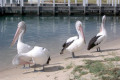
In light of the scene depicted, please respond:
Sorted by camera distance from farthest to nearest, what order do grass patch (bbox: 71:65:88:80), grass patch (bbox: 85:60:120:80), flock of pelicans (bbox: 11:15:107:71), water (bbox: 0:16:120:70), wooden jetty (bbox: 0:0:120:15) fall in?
wooden jetty (bbox: 0:0:120:15) → water (bbox: 0:16:120:70) → flock of pelicans (bbox: 11:15:107:71) → grass patch (bbox: 71:65:88:80) → grass patch (bbox: 85:60:120:80)

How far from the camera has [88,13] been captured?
37031mm

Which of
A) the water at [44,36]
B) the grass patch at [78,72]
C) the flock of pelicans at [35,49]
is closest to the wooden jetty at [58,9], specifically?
the water at [44,36]

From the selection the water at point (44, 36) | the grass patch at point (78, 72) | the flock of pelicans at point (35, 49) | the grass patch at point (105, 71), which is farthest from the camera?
the water at point (44, 36)

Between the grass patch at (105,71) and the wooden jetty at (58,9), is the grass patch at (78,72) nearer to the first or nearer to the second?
the grass patch at (105,71)

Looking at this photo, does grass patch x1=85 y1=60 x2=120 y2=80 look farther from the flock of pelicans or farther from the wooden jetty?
the wooden jetty

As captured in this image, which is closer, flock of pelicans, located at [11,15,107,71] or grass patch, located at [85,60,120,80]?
grass patch, located at [85,60,120,80]

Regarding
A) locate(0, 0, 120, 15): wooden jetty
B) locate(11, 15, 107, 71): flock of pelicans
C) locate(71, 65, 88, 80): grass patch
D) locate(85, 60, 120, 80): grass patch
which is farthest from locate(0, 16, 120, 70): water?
locate(0, 0, 120, 15): wooden jetty

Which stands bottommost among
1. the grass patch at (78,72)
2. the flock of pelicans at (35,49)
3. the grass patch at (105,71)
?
the grass patch at (78,72)

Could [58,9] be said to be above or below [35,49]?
above

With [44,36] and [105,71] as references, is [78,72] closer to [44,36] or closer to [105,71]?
[105,71]

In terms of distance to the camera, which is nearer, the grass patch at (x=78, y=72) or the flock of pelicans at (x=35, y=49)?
the grass patch at (x=78, y=72)

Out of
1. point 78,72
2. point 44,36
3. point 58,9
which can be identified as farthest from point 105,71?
point 58,9

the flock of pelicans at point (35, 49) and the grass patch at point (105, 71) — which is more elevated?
the flock of pelicans at point (35, 49)

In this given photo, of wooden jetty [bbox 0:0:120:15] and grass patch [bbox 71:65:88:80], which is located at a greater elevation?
wooden jetty [bbox 0:0:120:15]
